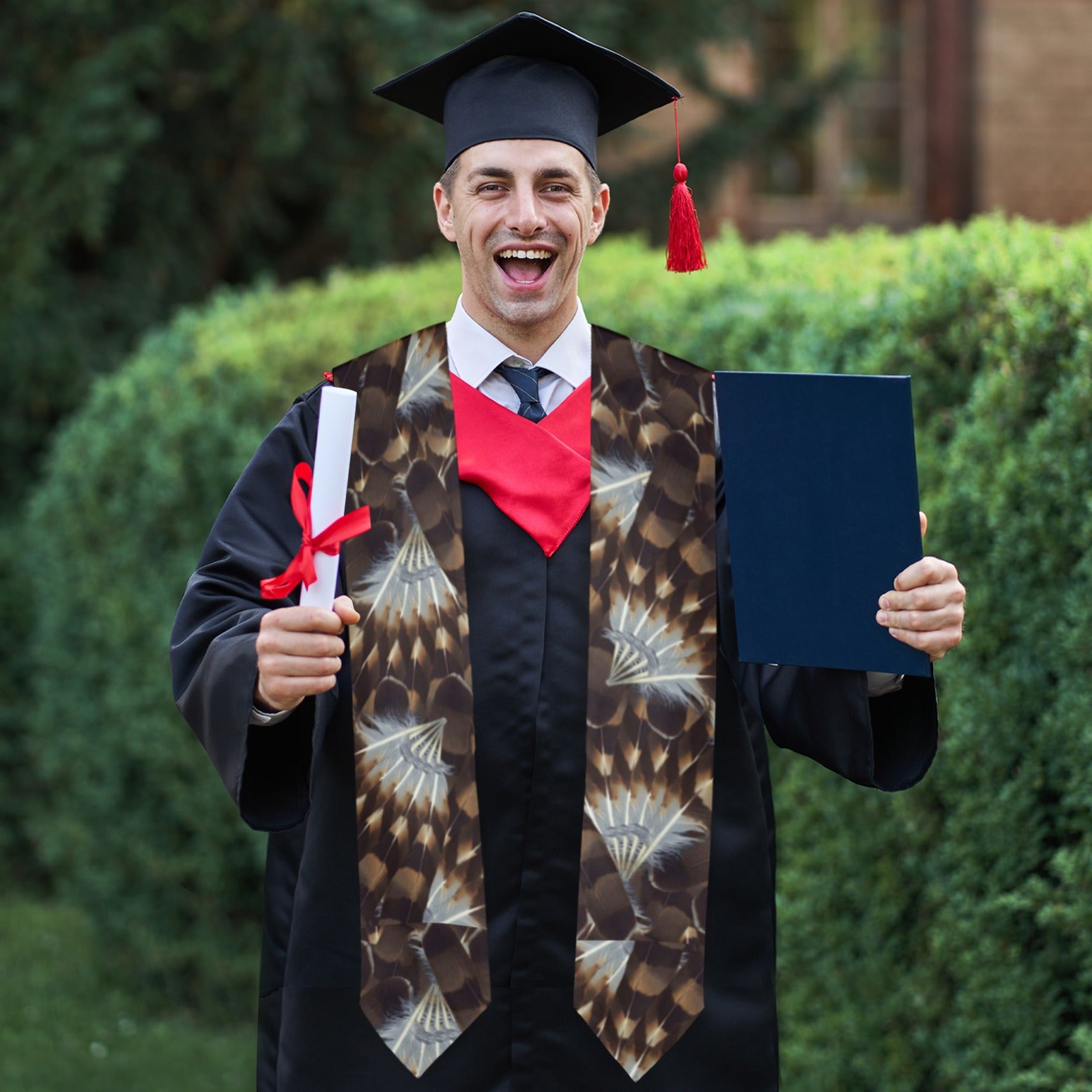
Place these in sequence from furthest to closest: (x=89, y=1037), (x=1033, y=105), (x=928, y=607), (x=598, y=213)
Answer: (x=1033, y=105) → (x=89, y=1037) → (x=598, y=213) → (x=928, y=607)

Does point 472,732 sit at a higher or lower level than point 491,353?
lower

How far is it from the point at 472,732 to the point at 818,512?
0.63m

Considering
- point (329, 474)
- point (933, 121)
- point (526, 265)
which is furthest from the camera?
point (933, 121)

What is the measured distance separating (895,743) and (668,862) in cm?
40

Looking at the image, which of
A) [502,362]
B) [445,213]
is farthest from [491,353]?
[445,213]

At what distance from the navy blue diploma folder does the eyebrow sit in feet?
1.56

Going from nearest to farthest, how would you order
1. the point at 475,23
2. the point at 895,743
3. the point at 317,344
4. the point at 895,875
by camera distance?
the point at 895,743, the point at 895,875, the point at 317,344, the point at 475,23

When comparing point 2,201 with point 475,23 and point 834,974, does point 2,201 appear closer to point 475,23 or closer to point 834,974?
point 475,23

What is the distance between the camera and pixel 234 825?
18.6 feet

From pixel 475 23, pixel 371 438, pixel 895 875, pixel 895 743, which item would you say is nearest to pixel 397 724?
pixel 371 438

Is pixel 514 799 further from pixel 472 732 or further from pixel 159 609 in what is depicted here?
pixel 159 609

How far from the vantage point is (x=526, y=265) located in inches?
93.8

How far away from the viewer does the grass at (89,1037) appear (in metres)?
5.19

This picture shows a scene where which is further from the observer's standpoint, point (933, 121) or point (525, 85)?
point (933, 121)
